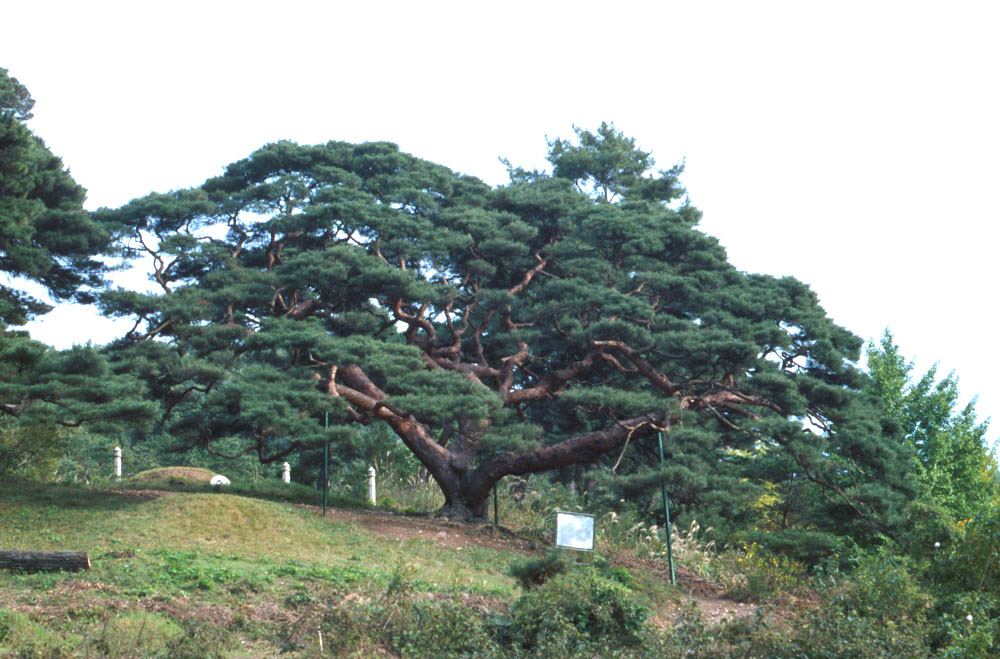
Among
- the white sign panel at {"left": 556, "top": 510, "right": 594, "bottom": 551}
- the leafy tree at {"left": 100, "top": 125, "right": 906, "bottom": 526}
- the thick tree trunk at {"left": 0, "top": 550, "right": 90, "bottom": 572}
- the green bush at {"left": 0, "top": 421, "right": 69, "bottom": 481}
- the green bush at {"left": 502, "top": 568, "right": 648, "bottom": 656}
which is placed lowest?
the green bush at {"left": 502, "top": 568, "right": 648, "bottom": 656}

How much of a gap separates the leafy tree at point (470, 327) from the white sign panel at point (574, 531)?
3232 mm

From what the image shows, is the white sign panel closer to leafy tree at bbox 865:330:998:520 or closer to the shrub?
the shrub

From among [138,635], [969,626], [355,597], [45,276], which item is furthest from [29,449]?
[969,626]

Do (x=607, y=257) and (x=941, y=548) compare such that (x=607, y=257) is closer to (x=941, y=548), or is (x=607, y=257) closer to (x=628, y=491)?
(x=628, y=491)

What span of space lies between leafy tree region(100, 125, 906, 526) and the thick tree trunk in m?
4.55

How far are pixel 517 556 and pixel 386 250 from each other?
19.6 feet

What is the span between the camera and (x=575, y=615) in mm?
8000

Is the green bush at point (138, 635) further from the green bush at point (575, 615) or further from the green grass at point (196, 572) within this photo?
the green bush at point (575, 615)

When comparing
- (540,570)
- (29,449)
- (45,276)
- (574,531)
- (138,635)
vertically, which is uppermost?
(45,276)

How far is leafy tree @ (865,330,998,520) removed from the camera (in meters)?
18.2

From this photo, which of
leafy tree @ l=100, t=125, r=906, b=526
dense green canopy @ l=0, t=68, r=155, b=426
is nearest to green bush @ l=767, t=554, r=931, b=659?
leafy tree @ l=100, t=125, r=906, b=526

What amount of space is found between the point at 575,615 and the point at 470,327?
1081 cm

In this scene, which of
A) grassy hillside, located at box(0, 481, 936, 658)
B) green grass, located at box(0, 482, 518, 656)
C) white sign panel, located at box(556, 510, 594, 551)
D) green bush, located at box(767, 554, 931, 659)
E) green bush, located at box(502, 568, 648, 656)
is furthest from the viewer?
white sign panel, located at box(556, 510, 594, 551)

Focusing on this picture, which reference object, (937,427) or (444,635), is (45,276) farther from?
(937,427)
